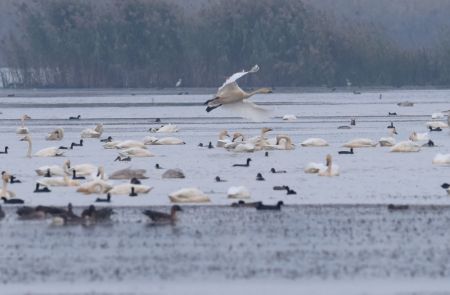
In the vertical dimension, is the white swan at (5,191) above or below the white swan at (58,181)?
below

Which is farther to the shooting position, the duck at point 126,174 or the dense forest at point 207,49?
the dense forest at point 207,49

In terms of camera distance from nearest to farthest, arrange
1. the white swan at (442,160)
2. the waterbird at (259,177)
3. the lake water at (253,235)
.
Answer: the lake water at (253,235) → the waterbird at (259,177) → the white swan at (442,160)

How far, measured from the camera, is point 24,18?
70250mm

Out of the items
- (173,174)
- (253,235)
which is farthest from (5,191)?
(253,235)

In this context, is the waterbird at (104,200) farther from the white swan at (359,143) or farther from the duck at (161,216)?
the white swan at (359,143)

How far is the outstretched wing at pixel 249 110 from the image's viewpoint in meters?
25.6

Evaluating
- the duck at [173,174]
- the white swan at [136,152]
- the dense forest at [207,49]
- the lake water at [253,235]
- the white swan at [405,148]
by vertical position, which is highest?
the dense forest at [207,49]

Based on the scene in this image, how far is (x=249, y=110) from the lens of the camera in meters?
25.8

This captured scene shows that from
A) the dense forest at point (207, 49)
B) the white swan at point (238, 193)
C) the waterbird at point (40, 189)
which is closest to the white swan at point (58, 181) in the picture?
the waterbird at point (40, 189)

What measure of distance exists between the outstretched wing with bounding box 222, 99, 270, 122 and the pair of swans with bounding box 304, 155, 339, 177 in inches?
135

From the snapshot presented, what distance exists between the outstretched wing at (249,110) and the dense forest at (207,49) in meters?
39.7

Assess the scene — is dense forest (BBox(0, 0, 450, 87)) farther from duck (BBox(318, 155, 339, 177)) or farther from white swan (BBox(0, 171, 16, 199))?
white swan (BBox(0, 171, 16, 199))

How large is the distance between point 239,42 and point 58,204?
50.4 meters

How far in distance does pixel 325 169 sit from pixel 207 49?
45347 millimetres
